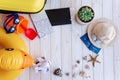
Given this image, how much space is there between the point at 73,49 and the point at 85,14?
21 cm

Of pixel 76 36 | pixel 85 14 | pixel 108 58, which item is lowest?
pixel 108 58

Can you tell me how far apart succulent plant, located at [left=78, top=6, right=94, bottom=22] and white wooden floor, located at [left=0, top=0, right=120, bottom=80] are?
58 mm

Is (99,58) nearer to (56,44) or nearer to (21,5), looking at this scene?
(56,44)

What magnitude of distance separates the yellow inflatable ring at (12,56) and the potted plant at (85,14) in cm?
34

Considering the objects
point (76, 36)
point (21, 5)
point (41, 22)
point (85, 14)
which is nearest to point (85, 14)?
point (85, 14)

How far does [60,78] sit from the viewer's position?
1.45m

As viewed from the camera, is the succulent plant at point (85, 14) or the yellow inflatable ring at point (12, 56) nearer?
the yellow inflatable ring at point (12, 56)

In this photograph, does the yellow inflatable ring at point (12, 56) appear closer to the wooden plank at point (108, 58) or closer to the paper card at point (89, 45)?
the paper card at point (89, 45)

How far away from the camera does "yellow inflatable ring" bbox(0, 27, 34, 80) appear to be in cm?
121

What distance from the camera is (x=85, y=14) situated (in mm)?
1426

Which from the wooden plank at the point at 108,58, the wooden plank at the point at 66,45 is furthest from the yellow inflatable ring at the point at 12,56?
the wooden plank at the point at 108,58

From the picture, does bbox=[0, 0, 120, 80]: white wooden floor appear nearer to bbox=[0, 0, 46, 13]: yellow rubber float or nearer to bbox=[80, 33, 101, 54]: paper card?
bbox=[80, 33, 101, 54]: paper card

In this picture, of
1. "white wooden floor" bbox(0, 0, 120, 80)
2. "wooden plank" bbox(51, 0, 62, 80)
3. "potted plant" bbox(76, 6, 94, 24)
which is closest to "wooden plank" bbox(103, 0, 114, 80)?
"white wooden floor" bbox(0, 0, 120, 80)

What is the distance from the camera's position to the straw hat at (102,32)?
1.37m
